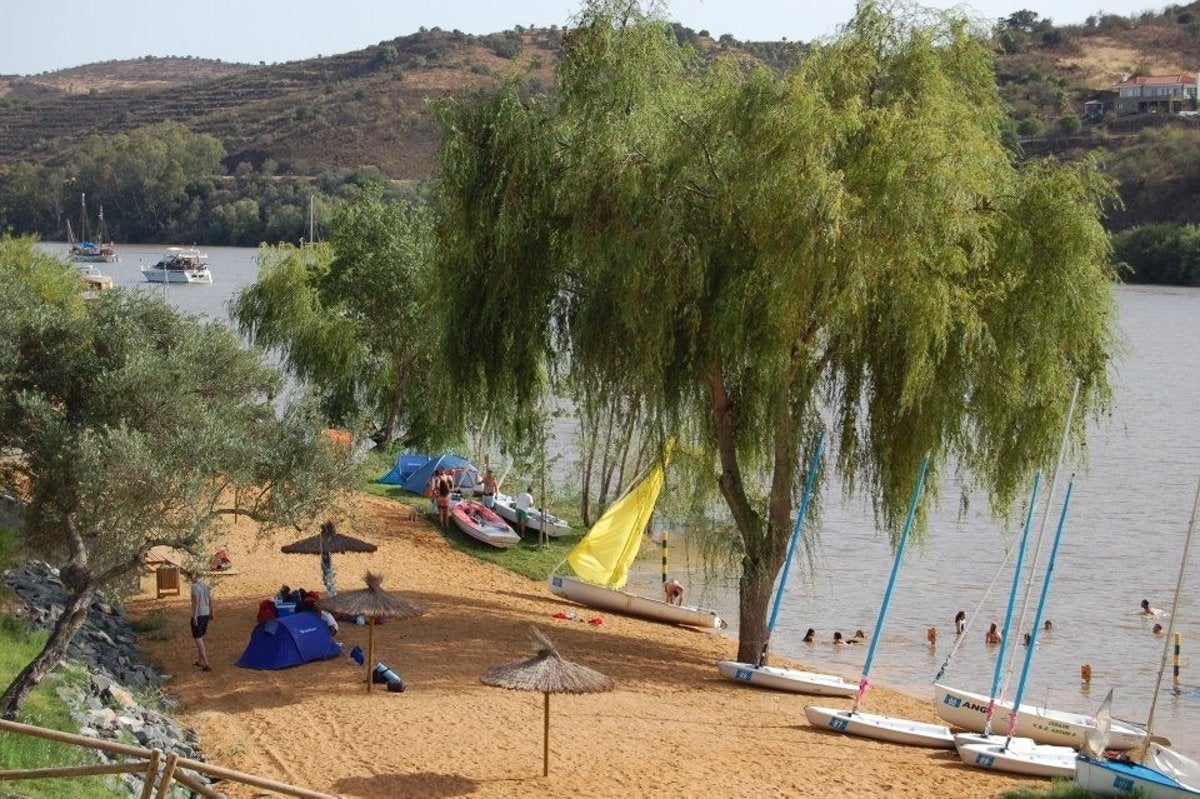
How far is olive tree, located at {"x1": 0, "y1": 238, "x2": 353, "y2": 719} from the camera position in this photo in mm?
17219

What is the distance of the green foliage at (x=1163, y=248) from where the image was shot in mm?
94312

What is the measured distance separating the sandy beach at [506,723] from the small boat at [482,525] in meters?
5.92

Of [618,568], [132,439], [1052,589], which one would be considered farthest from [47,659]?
[1052,589]

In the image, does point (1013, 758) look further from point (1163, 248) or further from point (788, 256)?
point (1163, 248)

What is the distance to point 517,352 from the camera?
23.3 meters

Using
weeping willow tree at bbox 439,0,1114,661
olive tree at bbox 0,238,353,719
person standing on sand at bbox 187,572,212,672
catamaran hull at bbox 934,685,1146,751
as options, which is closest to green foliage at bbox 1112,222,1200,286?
weeping willow tree at bbox 439,0,1114,661

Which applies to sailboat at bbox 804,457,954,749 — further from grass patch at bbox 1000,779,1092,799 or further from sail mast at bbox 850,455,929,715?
grass patch at bbox 1000,779,1092,799

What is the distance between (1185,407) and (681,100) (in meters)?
42.7

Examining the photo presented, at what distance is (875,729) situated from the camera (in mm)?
19875

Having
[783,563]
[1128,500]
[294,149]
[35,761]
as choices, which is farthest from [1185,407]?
[294,149]

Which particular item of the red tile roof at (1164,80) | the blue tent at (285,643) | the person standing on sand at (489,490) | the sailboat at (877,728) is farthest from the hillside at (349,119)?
the sailboat at (877,728)

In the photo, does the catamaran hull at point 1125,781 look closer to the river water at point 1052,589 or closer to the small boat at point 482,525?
the river water at point 1052,589

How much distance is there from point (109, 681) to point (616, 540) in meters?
11.9

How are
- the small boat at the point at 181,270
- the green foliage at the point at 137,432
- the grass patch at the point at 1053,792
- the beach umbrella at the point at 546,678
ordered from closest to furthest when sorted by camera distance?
the beach umbrella at the point at 546,678, the grass patch at the point at 1053,792, the green foliage at the point at 137,432, the small boat at the point at 181,270
